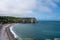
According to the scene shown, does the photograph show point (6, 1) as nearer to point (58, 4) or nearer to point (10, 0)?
point (10, 0)

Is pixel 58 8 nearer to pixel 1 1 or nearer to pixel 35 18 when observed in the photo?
pixel 35 18

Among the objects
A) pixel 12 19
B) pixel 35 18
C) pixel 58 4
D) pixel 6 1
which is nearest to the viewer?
pixel 58 4

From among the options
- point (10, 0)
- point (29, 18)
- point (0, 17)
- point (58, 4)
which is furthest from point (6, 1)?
point (58, 4)

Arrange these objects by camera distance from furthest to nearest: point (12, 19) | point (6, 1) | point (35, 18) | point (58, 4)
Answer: point (12, 19), point (35, 18), point (6, 1), point (58, 4)

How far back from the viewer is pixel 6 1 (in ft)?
7.89

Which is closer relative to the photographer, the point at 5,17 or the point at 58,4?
the point at 58,4

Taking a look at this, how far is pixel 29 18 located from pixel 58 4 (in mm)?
507

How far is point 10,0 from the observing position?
2.38 meters

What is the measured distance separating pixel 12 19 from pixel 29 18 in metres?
0.39

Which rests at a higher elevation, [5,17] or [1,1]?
[1,1]

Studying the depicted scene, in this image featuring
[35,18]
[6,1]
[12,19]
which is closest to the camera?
[6,1]

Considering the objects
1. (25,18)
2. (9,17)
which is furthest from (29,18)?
(9,17)

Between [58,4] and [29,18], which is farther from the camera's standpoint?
[29,18]

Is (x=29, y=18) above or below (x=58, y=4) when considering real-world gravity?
below
